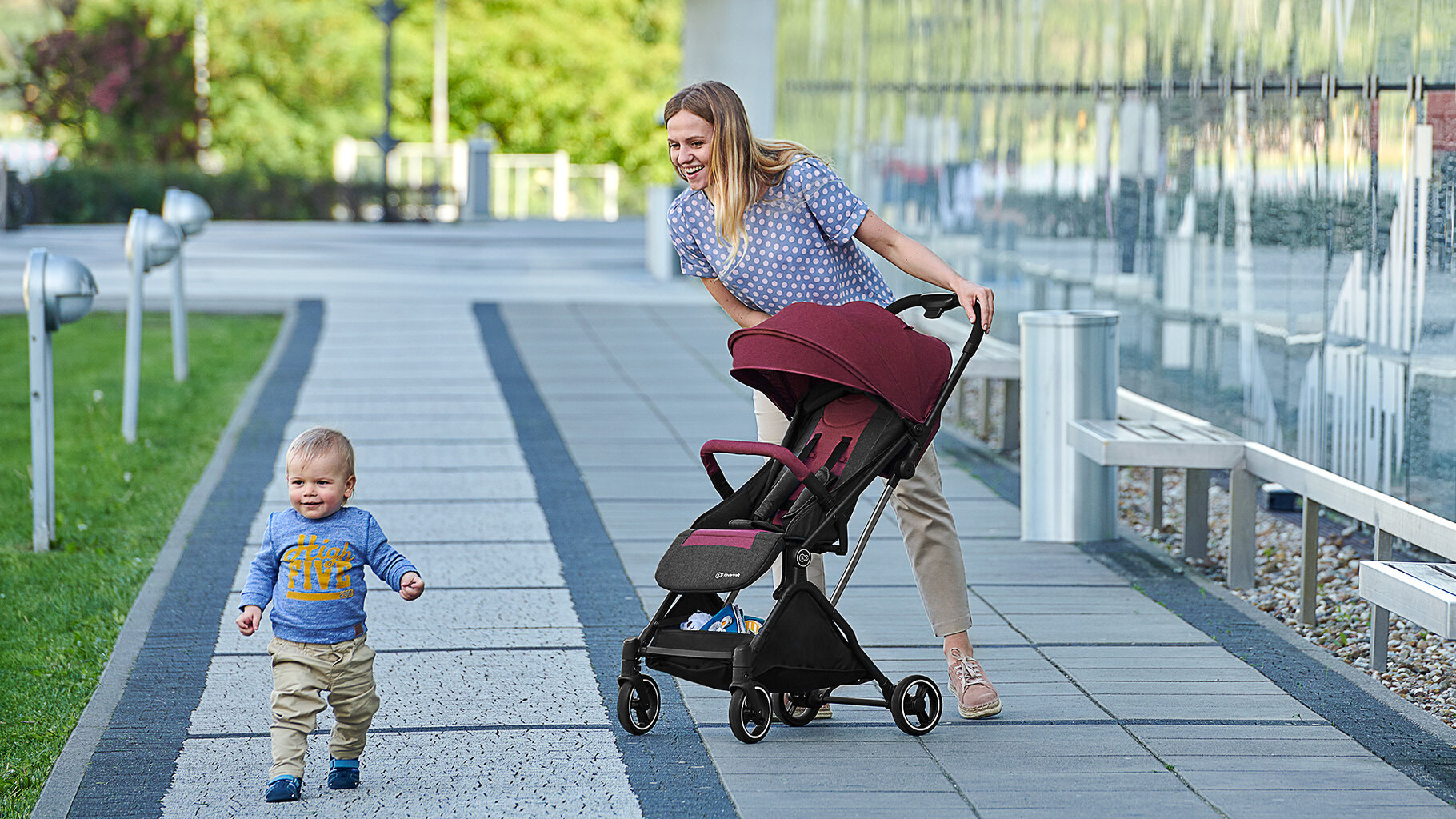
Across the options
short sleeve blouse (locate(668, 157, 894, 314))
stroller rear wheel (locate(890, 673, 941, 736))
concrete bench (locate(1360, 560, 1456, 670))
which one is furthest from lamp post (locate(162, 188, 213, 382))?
concrete bench (locate(1360, 560, 1456, 670))

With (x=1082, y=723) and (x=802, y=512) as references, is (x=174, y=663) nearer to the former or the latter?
(x=802, y=512)

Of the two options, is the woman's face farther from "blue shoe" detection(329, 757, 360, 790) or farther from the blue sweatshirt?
"blue shoe" detection(329, 757, 360, 790)

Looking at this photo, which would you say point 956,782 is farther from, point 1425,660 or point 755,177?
point 1425,660

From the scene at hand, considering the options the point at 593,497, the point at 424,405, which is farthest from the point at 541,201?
the point at 593,497

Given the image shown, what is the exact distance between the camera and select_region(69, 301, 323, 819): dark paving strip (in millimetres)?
4344

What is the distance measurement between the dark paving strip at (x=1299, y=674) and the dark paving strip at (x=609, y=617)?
1768 mm

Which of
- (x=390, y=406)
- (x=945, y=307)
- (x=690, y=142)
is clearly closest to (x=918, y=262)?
(x=945, y=307)

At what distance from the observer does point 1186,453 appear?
6.79 metres

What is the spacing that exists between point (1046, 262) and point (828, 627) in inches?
251

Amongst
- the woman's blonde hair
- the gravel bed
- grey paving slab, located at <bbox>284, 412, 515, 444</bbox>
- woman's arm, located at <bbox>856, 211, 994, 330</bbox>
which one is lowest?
the gravel bed

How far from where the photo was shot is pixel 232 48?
4356 cm

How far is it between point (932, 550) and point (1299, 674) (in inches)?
51.8

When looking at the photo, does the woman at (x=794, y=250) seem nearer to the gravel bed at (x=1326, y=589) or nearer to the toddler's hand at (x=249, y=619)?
the gravel bed at (x=1326, y=589)

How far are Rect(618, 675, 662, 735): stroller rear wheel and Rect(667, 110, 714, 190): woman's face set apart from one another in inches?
52.4
